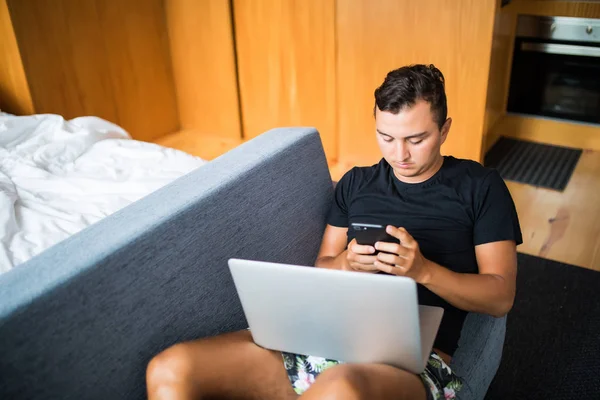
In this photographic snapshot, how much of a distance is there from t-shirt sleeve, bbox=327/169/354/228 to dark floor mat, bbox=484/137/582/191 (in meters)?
1.86

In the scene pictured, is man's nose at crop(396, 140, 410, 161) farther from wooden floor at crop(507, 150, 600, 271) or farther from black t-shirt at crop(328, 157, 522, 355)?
wooden floor at crop(507, 150, 600, 271)

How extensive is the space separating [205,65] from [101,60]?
63cm

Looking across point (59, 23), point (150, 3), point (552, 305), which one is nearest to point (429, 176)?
point (552, 305)

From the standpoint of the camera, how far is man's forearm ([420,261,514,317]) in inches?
48.0

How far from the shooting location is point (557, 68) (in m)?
3.27

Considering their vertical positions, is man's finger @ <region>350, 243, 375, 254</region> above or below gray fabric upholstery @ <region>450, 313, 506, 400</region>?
above

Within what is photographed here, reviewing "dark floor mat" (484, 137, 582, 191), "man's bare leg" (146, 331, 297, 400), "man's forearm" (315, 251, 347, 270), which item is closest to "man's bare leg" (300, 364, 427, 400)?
"man's bare leg" (146, 331, 297, 400)

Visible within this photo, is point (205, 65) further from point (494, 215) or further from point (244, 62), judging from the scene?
point (494, 215)

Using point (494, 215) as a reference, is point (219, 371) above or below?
below

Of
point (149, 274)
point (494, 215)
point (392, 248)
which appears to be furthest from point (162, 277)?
point (494, 215)

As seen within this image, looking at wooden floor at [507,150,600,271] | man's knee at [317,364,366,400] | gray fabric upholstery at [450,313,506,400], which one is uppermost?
man's knee at [317,364,366,400]

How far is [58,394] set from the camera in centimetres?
98

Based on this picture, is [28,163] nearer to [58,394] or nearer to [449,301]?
[58,394]

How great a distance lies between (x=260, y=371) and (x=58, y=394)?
0.39 meters
